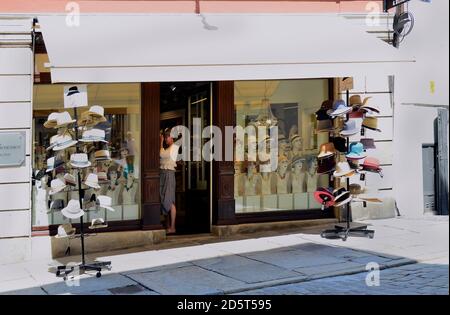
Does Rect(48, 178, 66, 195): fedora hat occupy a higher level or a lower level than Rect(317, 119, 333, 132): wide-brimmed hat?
lower

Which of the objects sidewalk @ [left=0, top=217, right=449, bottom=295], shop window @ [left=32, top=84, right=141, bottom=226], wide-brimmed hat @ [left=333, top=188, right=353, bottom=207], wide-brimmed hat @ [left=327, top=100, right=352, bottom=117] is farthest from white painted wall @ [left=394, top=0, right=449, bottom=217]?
shop window @ [left=32, top=84, right=141, bottom=226]

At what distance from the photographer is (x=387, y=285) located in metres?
5.54

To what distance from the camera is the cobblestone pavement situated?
5.33 m

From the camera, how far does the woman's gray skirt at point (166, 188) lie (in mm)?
8656

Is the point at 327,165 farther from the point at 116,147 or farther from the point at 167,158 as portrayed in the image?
the point at 116,147

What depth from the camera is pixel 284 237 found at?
8.37 meters

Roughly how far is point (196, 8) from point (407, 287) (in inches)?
210

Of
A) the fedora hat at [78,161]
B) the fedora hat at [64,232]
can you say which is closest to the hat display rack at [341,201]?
the fedora hat at [78,161]

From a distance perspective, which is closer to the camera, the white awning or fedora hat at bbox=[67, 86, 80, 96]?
fedora hat at bbox=[67, 86, 80, 96]

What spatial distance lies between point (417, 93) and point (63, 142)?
6.46 m

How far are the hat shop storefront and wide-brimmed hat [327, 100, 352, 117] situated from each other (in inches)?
1.1

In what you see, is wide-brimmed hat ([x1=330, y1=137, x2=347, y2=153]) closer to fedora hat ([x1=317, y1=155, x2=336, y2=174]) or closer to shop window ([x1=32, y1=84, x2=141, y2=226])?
fedora hat ([x1=317, y1=155, x2=336, y2=174])

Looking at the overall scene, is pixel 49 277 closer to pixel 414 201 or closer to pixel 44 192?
pixel 44 192
